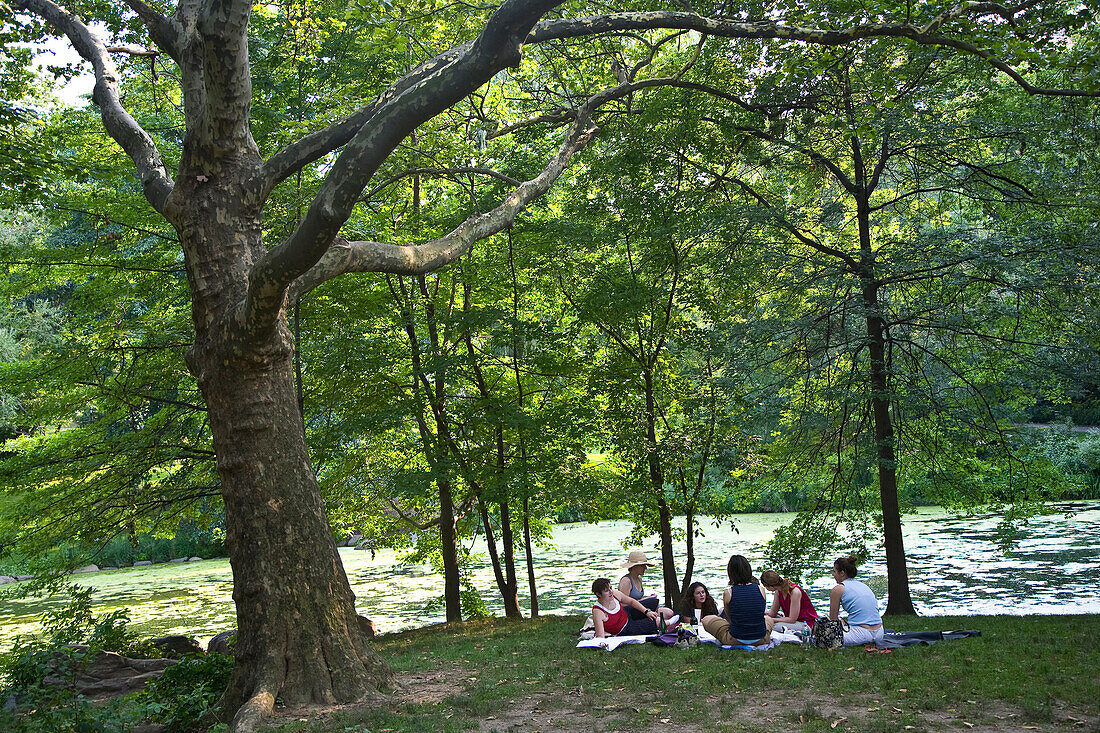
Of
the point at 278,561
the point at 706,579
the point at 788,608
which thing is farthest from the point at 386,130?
the point at 706,579

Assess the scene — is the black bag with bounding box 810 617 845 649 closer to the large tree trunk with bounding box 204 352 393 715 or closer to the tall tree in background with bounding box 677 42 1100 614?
the large tree trunk with bounding box 204 352 393 715

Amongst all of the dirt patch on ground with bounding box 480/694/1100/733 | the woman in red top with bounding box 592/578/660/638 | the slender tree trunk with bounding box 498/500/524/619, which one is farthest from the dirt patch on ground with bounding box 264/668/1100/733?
the slender tree trunk with bounding box 498/500/524/619

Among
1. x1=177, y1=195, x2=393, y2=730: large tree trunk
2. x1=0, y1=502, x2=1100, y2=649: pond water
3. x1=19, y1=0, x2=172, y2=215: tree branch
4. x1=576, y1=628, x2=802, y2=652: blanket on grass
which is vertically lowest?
x1=0, y1=502, x2=1100, y2=649: pond water

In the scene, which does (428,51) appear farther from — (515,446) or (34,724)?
(34,724)

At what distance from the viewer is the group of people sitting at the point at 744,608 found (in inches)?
247

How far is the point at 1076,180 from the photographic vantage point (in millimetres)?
9383

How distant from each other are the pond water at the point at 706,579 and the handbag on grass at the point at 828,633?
381cm

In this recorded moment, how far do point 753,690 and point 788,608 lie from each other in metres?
2.51

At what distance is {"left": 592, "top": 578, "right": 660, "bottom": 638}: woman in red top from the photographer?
275 inches

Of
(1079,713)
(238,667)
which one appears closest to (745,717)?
(1079,713)

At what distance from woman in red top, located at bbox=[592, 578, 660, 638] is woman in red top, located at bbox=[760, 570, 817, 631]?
1104 mm

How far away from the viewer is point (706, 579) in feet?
45.6

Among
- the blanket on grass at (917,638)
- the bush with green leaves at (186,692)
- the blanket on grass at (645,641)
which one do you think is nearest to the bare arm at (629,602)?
the blanket on grass at (645,641)

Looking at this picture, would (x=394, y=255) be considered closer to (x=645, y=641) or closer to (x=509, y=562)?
(x=645, y=641)
